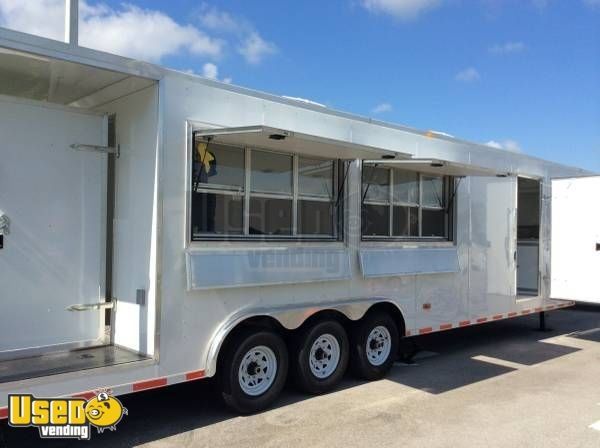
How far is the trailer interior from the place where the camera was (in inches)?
168

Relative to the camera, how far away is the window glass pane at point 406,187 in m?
6.65

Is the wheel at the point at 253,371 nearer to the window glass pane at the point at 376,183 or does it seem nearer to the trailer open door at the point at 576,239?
the window glass pane at the point at 376,183

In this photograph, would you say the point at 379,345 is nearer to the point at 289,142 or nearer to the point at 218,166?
the point at 289,142

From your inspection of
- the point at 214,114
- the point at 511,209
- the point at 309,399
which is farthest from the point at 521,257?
the point at 214,114

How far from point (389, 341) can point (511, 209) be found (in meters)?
3.37

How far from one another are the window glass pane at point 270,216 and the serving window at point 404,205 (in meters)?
1.07

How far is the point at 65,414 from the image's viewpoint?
12.7ft

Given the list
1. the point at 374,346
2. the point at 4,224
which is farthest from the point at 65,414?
the point at 374,346

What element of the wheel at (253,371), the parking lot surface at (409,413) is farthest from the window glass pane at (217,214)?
the parking lot surface at (409,413)

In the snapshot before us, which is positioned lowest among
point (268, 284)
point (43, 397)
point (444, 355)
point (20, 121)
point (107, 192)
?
point (444, 355)

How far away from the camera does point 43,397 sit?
3641 mm

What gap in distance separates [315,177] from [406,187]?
1619mm

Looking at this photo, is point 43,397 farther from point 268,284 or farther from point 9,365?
point 268,284

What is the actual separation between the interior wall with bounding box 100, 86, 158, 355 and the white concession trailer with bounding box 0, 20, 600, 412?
2cm
